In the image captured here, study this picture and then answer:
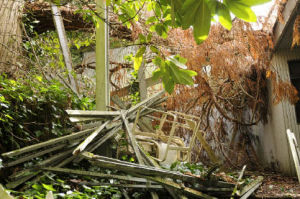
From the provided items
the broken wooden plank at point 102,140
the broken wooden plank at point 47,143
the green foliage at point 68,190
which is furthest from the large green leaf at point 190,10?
the broken wooden plank at point 102,140

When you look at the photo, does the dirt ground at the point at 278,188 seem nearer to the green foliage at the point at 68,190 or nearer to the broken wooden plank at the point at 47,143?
the green foliage at the point at 68,190

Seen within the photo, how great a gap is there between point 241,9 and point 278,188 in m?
4.63

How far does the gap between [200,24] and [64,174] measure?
3.24 m

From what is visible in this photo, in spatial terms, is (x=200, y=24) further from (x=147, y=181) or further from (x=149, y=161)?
(x=149, y=161)

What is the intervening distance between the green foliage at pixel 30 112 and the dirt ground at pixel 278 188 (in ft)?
9.65

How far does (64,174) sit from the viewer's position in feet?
11.5

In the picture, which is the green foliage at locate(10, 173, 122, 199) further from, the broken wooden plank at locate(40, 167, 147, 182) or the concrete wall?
the concrete wall

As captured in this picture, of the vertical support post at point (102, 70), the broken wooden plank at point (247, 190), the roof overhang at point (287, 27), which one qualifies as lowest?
the broken wooden plank at point (247, 190)

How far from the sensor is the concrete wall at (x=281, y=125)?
5785 mm

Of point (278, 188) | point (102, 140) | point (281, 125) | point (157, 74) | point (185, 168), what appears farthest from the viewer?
point (281, 125)

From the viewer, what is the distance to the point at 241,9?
0.66m

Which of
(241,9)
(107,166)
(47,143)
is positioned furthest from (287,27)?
(241,9)

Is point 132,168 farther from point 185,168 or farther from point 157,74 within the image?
point 157,74

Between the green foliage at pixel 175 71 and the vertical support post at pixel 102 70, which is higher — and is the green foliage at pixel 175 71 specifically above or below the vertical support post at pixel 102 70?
below
